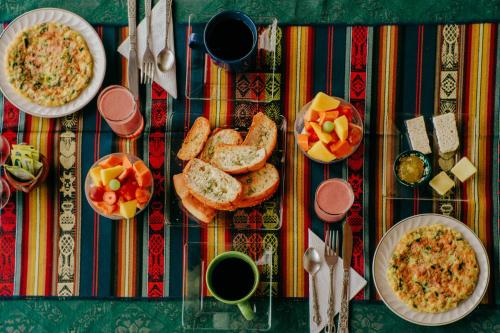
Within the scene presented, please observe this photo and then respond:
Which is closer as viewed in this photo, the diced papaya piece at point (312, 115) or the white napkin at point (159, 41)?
the diced papaya piece at point (312, 115)

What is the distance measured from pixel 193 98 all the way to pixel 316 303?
786 mm

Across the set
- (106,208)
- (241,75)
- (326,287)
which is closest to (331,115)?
(241,75)

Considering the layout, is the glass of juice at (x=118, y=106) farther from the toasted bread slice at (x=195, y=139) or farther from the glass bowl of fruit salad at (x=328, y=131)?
the glass bowl of fruit salad at (x=328, y=131)

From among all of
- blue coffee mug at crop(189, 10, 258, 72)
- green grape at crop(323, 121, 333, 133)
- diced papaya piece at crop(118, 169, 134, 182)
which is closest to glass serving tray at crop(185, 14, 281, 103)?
blue coffee mug at crop(189, 10, 258, 72)

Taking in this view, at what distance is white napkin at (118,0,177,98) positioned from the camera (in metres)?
2.06

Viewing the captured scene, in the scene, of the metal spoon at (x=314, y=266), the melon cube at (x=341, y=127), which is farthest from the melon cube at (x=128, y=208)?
the melon cube at (x=341, y=127)

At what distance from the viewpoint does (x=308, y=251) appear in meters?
1.99

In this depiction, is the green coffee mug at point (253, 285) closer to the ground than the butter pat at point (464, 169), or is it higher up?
closer to the ground

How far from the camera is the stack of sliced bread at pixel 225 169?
194cm

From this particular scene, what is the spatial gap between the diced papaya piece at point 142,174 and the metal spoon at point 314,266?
1.84 feet

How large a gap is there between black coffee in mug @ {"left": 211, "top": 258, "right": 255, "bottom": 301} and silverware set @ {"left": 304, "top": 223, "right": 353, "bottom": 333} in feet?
0.67

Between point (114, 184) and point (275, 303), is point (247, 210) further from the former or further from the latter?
point (114, 184)

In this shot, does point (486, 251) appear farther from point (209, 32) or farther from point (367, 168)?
point (209, 32)

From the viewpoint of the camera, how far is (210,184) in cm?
195
